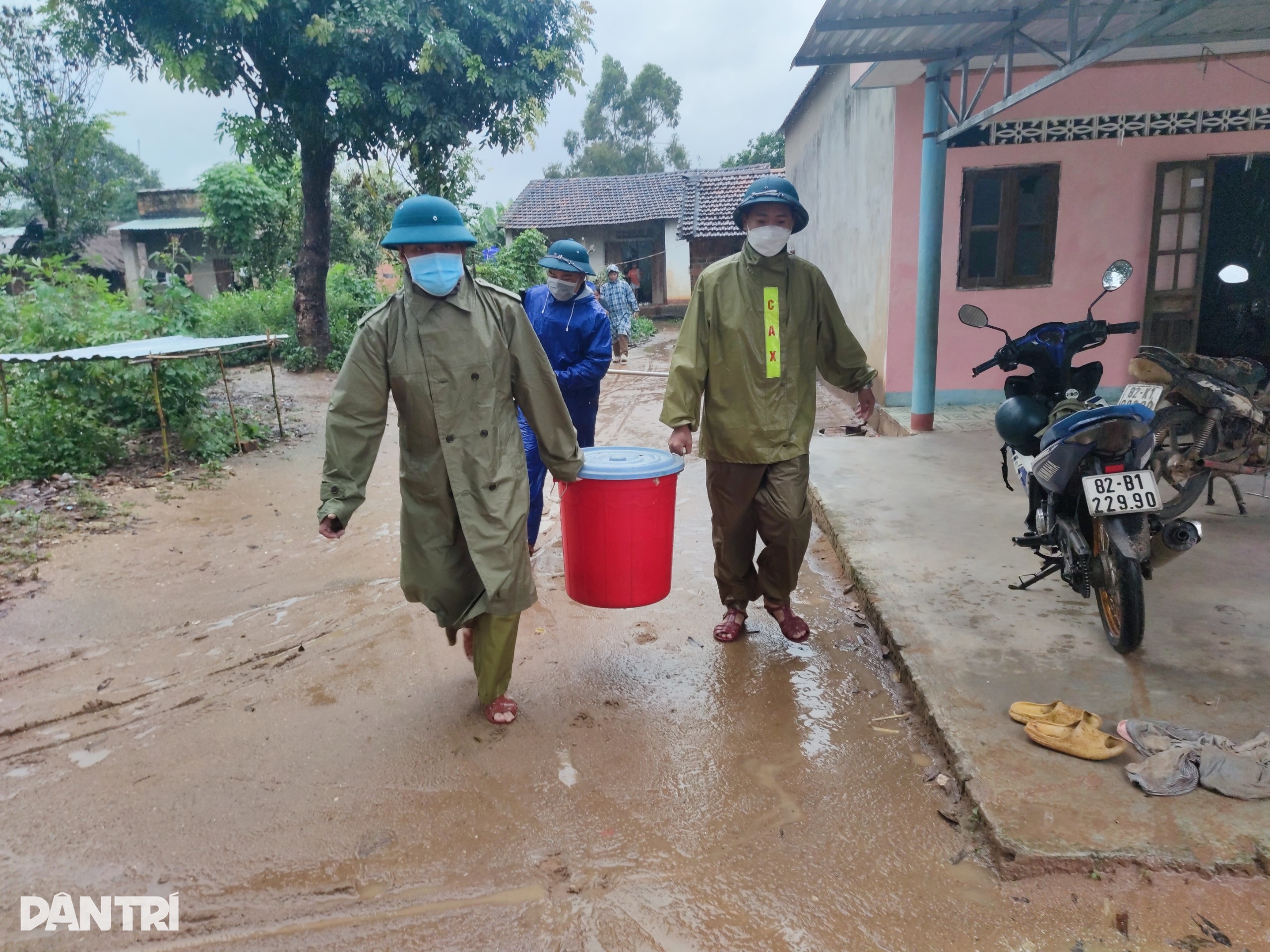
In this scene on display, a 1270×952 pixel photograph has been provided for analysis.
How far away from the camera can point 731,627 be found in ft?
12.2

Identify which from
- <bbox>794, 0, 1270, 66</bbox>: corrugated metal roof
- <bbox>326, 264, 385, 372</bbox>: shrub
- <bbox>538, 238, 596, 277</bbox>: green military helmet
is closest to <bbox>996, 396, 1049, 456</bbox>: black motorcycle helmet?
<bbox>538, 238, 596, 277</bbox>: green military helmet

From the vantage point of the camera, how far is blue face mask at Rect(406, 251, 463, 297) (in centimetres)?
278

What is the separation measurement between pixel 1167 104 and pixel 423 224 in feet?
25.4

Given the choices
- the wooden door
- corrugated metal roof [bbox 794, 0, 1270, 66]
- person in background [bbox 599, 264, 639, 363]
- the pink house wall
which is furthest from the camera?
person in background [bbox 599, 264, 639, 363]

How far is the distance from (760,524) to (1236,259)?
299 inches

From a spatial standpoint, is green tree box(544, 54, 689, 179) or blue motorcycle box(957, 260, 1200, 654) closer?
blue motorcycle box(957, 260, 1200, 654)

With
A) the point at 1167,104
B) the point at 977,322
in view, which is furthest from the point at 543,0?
the point at 977,322

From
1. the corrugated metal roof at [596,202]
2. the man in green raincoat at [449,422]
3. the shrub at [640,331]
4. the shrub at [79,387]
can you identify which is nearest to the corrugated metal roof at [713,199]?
the corrugated metal roof at [596,202]

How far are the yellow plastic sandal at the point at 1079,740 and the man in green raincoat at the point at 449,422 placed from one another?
5.71 ft

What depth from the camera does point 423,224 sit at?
2785 millimetres

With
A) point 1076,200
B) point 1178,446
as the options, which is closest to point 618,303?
point 1076,200

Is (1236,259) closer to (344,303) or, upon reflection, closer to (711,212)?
(344,303)

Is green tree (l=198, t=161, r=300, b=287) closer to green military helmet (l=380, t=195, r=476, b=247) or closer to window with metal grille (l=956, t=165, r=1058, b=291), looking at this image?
window with metal grille (l=956, t=165, r=1058, b=291)

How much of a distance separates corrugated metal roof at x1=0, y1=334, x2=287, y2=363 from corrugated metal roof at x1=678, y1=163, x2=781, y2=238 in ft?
57.6
